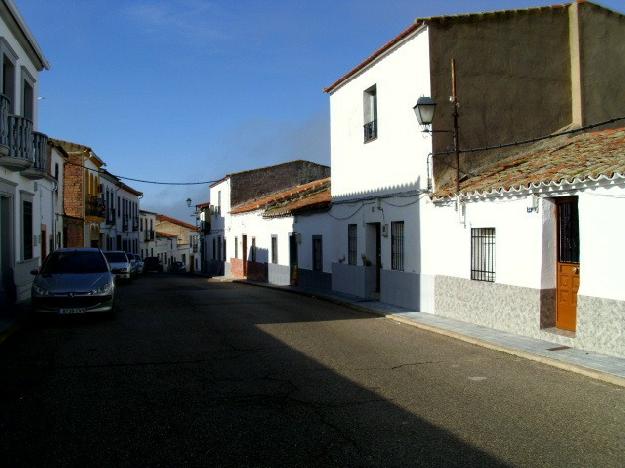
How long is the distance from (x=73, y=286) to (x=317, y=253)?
10.3 meters

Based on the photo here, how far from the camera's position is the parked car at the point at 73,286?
1141 cm

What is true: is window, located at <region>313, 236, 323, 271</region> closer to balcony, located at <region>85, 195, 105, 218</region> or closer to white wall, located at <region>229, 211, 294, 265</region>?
white wall, located at <region>229, 211, 294, 265</region>

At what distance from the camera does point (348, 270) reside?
1745 centimetres

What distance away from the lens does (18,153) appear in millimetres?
13734

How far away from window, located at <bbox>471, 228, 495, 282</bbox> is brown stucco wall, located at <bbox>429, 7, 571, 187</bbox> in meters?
1.93

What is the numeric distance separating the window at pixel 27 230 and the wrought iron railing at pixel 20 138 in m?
2.26

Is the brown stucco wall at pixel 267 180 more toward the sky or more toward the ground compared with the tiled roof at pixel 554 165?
more toward the sky

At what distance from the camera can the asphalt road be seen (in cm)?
452

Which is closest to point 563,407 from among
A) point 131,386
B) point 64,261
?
point 131,386

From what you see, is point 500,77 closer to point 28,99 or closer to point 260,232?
point 28,99

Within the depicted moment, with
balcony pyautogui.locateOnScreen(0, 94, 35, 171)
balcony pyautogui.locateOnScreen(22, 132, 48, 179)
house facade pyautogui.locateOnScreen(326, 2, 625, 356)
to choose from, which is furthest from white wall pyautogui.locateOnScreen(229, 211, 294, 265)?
balcony pyautogui.locateOnScreen(0, 94, 35, 171)

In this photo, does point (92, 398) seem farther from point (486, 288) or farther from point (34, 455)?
point (486, 288)

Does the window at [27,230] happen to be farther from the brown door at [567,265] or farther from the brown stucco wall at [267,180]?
the brown stucco wall at [267,180]

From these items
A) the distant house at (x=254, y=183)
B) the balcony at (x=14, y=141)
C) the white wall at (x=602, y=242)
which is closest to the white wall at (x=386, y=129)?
the white wall at (x=602, y=242)
